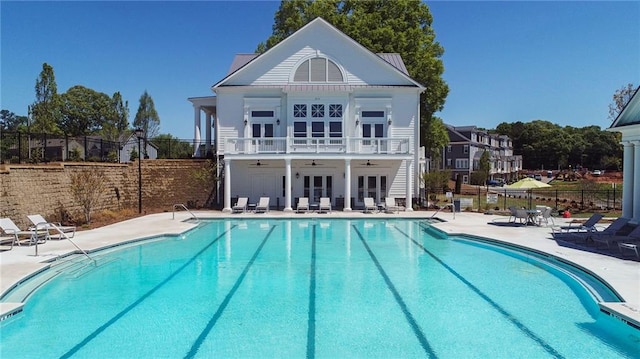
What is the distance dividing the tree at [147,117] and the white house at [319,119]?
6165 centimetres

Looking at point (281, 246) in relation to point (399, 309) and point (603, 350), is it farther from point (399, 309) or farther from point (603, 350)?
point (603, 350)

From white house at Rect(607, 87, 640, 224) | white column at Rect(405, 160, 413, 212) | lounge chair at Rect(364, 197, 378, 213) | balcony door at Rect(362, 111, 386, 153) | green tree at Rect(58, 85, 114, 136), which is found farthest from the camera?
green tree at Rect(58, 85, 114, 136)

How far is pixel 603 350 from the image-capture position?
23.1 feet

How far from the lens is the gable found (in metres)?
26.8

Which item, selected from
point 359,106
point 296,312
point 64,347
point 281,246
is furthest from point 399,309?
point 359,106

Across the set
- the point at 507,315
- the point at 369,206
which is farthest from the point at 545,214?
the point at 507,315

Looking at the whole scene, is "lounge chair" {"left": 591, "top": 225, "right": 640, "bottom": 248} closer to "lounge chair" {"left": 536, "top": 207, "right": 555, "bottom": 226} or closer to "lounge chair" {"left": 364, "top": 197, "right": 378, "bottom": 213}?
"lounge chair" {"left": 536, "top": 207, "right": 555, "bottom": 226}

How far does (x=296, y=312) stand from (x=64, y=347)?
162 inches

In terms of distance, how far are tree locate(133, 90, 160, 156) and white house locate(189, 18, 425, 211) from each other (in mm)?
61652

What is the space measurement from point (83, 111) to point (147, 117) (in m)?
10.8

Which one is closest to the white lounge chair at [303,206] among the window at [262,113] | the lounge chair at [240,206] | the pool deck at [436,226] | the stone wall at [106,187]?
the pool deck at [436,226]

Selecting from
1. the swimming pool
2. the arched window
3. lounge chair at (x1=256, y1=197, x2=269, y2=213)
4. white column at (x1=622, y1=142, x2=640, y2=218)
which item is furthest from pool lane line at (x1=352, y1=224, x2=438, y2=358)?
the arched window

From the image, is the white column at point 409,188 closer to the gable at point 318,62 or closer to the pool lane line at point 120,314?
the gable at point 318,62

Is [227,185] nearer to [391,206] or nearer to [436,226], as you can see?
[391,206]
